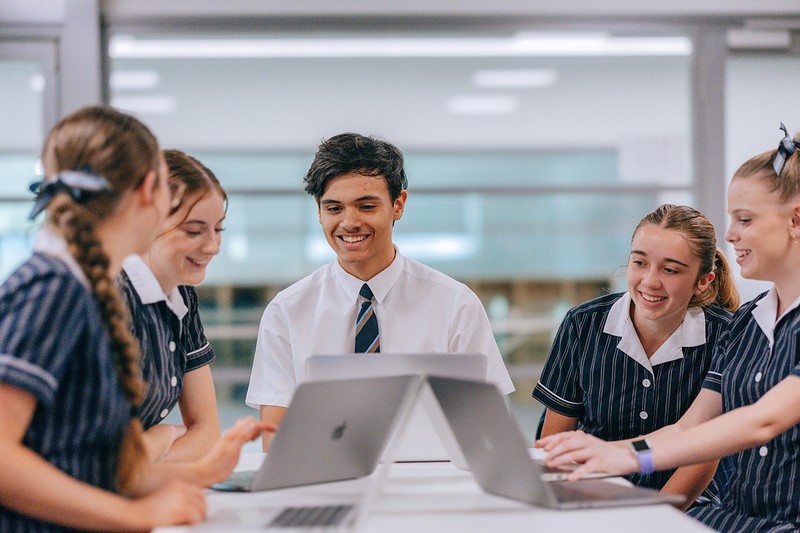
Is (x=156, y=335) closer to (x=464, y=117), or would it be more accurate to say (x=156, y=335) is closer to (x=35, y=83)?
(x=35, y=83)

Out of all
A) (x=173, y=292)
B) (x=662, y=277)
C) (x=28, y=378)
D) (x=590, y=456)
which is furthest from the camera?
(x=662, y=277)

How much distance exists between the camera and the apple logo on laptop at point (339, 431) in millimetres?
1524

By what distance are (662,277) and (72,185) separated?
1.61 meters

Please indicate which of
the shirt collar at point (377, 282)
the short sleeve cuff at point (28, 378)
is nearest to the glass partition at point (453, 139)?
the shirt collar at point (377, 282)

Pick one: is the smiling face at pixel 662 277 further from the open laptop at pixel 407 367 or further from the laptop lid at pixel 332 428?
the laptop lid at pixel 332 428

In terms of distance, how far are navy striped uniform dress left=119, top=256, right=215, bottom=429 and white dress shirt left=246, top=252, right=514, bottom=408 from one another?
0.45 m

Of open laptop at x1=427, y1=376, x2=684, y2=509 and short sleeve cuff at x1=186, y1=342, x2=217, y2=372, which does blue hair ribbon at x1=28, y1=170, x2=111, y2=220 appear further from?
short sleeve cuff at x1=186, y1=342, x2=217, y2=372

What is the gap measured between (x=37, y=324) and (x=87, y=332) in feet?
→ 0.25

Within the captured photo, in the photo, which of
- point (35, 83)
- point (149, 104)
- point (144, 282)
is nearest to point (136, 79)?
point (149, 104)

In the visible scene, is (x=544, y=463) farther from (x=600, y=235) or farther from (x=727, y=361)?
(x=600, y=235)

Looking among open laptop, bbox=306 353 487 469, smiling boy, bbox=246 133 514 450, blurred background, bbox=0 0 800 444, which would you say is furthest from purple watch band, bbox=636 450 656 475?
blurred background, bbox=0 0 800 444

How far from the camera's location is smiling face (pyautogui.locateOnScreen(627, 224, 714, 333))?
2281 mm

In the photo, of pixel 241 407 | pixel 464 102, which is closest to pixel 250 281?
pixel 241 407

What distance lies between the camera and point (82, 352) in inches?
51.0
